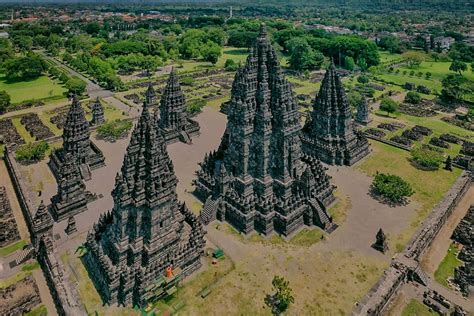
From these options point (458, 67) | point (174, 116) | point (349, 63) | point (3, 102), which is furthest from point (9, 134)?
point (458, 67)

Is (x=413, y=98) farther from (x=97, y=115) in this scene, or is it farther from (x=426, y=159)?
(x=97, y=115)

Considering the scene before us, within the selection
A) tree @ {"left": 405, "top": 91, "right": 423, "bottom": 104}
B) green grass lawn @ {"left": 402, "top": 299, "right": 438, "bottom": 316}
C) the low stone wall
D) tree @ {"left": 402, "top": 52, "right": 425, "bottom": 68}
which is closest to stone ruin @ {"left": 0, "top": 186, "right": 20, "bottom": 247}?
the low stone wall

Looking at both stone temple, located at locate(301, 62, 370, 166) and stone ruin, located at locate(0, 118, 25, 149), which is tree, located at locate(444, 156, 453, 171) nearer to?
stone temple, located at locate(301, 62, 370, 166)

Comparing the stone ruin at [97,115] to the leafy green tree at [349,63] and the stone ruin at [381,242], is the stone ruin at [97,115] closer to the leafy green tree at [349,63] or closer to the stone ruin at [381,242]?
the stone ruin at [381,242]

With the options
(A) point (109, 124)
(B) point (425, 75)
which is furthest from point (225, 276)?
(B) point (425, 75)

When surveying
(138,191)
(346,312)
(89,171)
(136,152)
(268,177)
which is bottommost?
(346,312)

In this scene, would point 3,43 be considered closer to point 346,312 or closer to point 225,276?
point 225,276

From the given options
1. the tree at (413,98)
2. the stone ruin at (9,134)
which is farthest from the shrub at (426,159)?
the stone ruin at (9,134)
